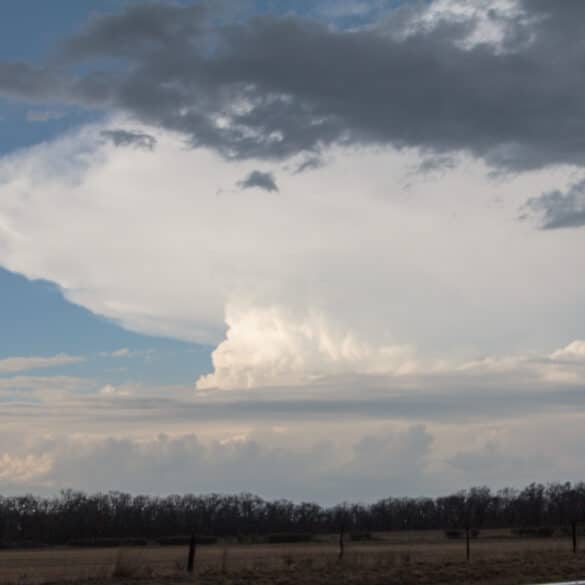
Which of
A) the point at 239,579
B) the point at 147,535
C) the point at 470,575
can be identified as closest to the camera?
the point at 239,579

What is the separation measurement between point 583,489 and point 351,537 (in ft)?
290

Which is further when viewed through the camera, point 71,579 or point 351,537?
point 351,537

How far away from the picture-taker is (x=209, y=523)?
146 metres

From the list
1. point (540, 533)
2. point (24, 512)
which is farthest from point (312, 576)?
point (24, 512)

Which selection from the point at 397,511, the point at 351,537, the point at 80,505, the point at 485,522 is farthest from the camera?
the point at 397,511

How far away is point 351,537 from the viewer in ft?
336

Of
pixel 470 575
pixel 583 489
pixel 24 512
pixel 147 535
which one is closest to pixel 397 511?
pixel 583 489

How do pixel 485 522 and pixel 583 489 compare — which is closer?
pixel 485 522

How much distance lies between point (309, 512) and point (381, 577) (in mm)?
125099

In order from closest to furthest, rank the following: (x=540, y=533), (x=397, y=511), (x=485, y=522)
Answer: (x=540, y=533)
(x=485, y=522)
(x=397, y=511)

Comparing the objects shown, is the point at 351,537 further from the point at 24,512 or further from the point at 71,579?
the point at 71,579

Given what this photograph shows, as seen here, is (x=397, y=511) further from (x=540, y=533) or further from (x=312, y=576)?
(x=312, y=576)

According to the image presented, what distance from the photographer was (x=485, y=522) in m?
156

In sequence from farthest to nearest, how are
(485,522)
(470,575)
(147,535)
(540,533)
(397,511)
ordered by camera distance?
(397,511) < (485,522) < (147,535) < (540,533) < (470,575)
